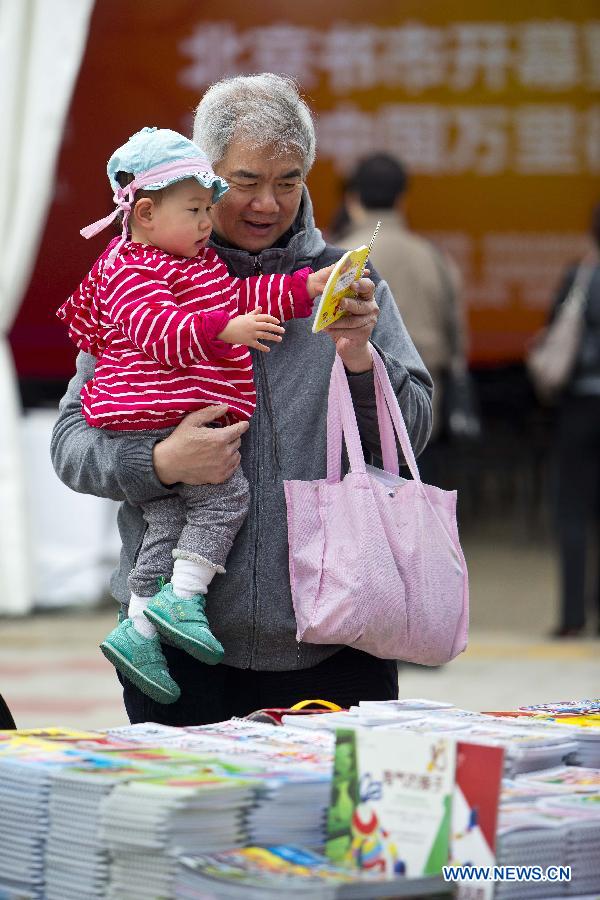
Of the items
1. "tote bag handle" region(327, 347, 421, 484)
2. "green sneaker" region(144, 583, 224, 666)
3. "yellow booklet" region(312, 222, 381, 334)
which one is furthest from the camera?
"tote bag handle" region(327, 347, 421, 484)

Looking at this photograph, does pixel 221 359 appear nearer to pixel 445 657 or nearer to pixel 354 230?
pixel 445 657

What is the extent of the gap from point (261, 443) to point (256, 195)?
45cm

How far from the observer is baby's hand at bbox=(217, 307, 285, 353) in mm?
2838

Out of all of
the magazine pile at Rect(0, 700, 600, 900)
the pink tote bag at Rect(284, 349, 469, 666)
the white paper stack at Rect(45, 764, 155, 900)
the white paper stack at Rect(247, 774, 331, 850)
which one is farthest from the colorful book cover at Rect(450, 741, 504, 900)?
the pink tote bag at Rect(284, 349, 469, 666)

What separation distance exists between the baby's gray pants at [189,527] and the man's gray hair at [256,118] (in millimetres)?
600

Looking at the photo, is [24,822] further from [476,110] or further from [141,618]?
[476,110]

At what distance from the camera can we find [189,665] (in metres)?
3.06

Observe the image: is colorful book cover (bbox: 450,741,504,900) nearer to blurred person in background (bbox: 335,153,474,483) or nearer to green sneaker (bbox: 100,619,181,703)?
green sneaker (bbox: 100,619,181,703)

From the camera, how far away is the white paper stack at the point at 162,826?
2.02 m

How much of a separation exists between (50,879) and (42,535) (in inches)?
265

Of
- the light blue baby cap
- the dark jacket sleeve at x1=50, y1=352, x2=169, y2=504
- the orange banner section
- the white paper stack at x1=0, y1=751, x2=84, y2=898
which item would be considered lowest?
the white paper stack at x1=0, y1=751, x2=84, y2=898

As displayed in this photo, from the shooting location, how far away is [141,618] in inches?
119

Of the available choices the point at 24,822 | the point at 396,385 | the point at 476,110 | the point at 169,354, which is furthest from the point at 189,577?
the point at 476,110

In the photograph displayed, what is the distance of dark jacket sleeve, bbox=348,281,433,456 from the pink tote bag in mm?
51
